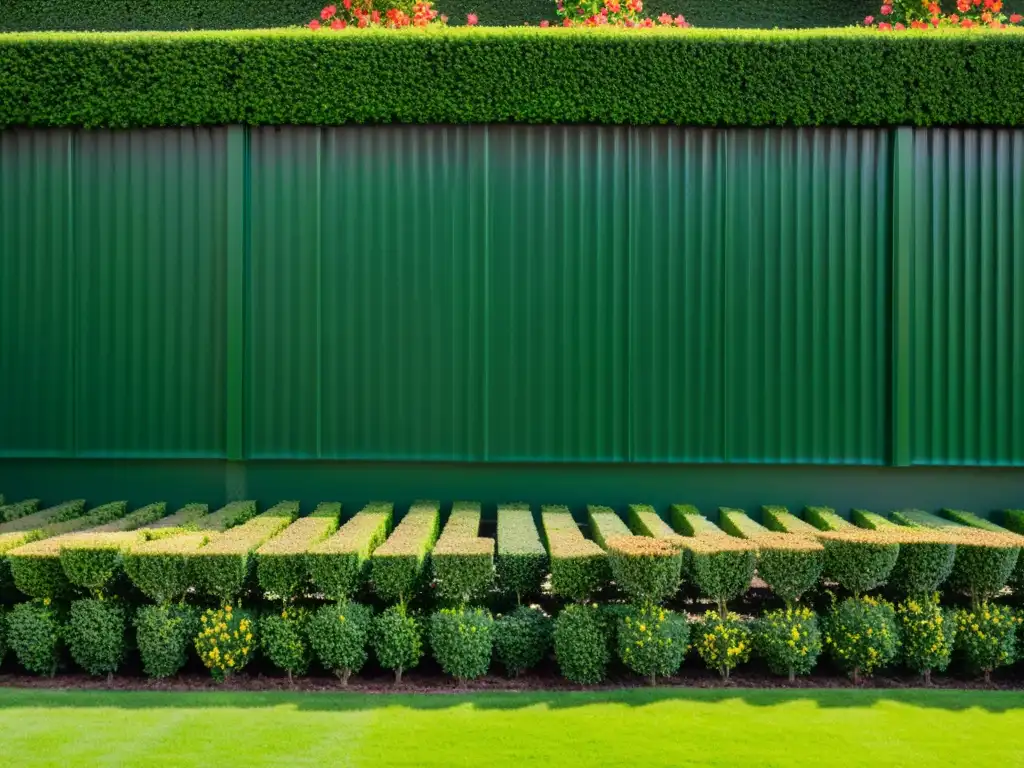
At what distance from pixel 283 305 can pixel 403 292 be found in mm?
1263

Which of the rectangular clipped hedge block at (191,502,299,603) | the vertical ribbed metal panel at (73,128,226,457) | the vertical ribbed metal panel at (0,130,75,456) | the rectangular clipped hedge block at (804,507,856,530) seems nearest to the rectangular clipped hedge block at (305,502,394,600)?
the rectangular clipped hedge block at (191,502,299,603)

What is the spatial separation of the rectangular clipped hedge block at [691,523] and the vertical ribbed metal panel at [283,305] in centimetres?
369

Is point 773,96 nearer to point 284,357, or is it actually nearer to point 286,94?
point 286,94

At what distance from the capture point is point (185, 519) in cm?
804

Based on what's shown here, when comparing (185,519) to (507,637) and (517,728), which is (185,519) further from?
(517,728)

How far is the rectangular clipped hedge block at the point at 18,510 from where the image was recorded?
821 centimetres

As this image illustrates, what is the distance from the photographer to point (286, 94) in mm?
8953

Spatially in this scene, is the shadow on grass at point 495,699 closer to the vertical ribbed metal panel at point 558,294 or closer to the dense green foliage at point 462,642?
the dense green foliage at point 462,642

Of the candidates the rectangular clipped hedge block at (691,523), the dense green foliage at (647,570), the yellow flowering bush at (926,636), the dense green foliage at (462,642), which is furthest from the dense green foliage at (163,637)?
the yellow flowering bush at (926,636)

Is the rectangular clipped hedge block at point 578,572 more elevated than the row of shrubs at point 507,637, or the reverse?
the rectangular clipped hedge block at point 578,572

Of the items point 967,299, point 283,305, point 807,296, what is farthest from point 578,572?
point 967,299

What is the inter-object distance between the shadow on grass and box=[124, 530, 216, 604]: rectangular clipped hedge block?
2.33 ft

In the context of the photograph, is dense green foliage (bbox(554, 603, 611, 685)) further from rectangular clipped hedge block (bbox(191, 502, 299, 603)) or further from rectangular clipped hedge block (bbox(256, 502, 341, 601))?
rectangular clipped hedge block (bbox(191, 502, 299, 603))

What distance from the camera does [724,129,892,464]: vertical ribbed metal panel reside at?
9062 millimetres
